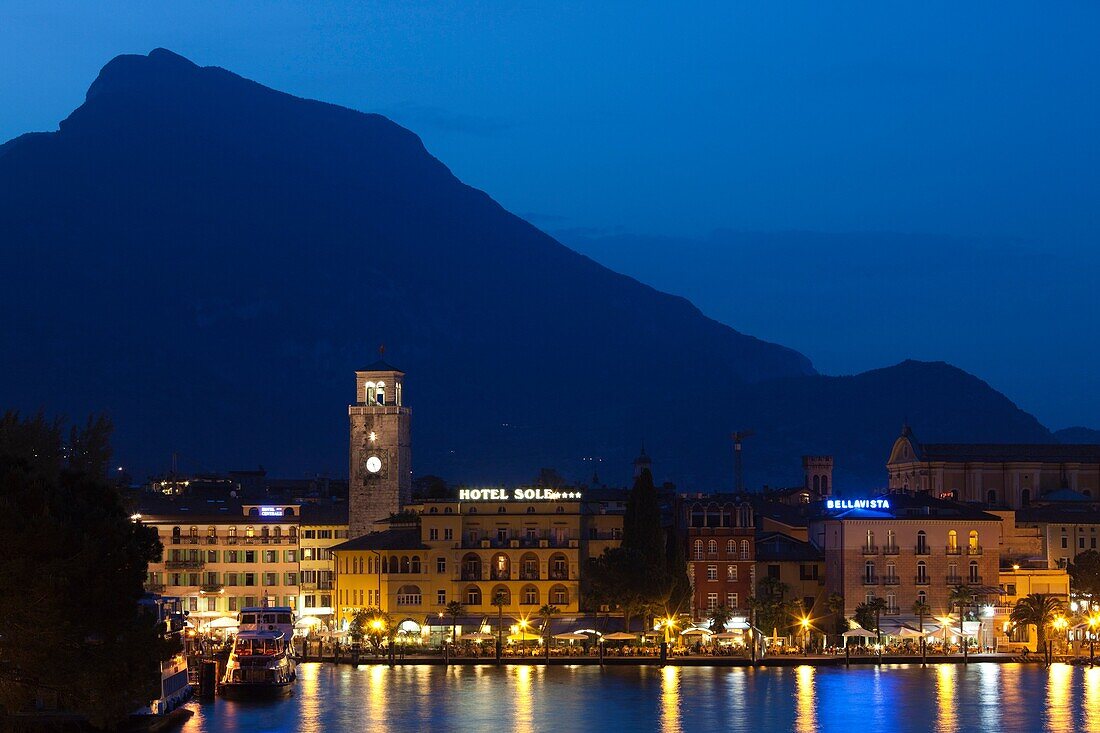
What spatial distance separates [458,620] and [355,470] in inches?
800

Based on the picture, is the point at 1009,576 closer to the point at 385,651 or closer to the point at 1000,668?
the point at 1000,668

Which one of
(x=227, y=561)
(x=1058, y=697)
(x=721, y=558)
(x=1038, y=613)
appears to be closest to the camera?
(x=1058, y=697)

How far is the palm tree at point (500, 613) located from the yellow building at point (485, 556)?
0.13 metres

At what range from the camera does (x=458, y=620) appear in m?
128

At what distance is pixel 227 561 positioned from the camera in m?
146

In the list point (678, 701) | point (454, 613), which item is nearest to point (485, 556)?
point (454, 613)

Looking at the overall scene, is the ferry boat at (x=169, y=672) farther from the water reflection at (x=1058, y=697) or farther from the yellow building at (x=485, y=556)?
the water reflection at (x=1058, y=697)

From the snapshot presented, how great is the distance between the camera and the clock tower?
468ft

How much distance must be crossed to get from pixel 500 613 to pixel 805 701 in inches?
1345

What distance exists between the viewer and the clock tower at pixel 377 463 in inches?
5620

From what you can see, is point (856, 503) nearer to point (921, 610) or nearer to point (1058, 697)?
point (921, 610)

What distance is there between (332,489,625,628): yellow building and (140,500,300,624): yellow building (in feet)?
43.8

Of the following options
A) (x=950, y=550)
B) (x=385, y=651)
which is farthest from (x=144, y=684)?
(x=950, y=550)

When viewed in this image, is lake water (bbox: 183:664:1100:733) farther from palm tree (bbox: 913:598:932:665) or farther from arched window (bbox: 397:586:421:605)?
arched window (bbox: 397:586:421:605)
